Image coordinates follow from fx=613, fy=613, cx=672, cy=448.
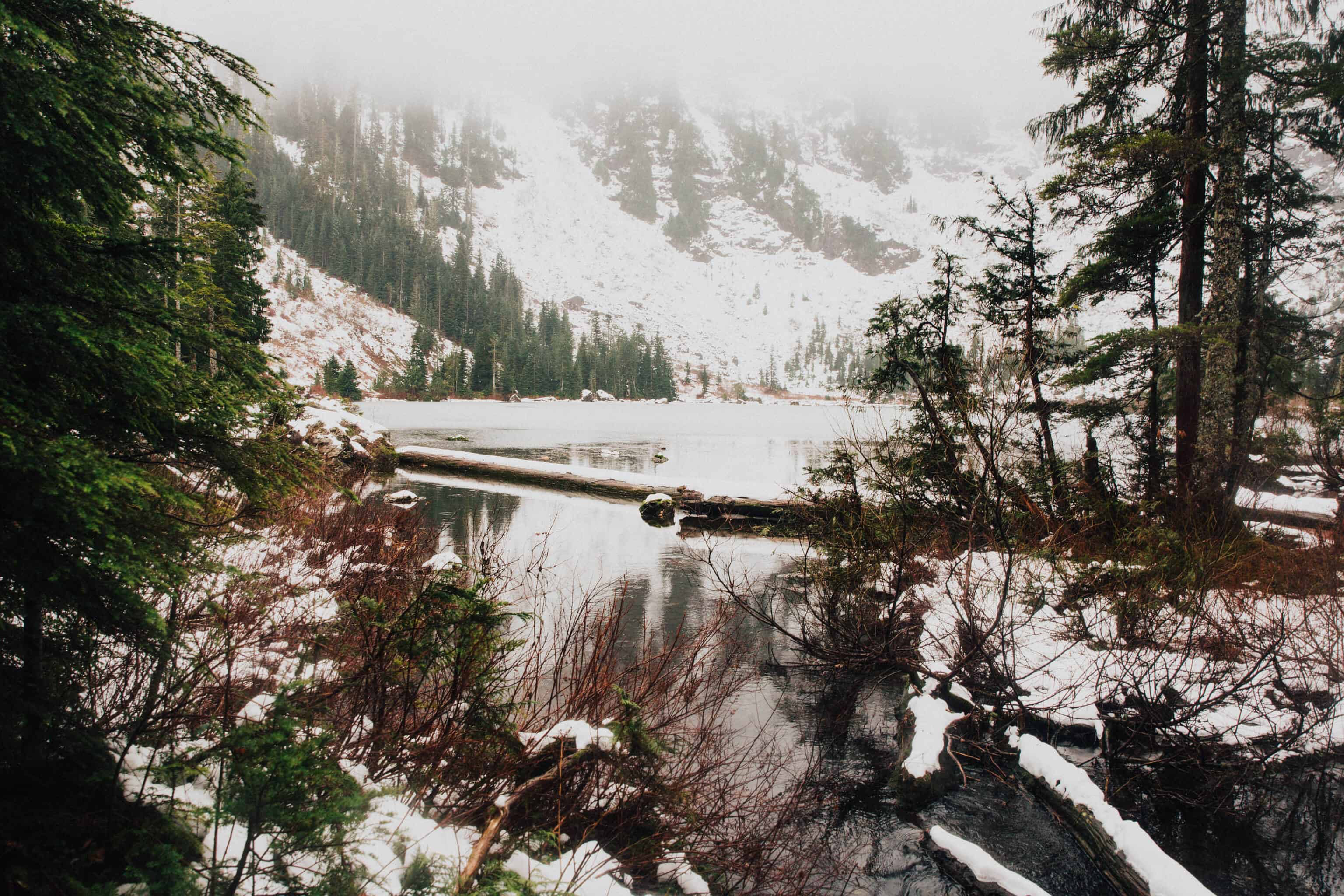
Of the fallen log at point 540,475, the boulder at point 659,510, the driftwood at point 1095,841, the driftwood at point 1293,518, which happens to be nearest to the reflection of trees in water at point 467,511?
the fallen log at point 540,475

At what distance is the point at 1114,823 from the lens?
367 centimetres

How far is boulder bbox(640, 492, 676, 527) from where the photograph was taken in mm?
14570

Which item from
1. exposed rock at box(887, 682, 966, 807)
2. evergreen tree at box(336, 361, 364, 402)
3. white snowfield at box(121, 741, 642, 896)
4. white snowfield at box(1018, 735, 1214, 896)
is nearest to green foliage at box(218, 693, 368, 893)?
white snowfield at box(121, 741, 642, 896)

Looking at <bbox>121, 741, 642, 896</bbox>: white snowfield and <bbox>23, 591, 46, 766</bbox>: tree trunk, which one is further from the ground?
<bbox>23, 591, 46, 766</bbox>: tree trunk

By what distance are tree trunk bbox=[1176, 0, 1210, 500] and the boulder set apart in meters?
9.50

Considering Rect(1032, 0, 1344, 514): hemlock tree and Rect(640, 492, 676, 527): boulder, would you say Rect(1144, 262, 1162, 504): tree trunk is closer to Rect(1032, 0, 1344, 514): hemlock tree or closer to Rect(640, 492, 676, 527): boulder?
Rect(1032, 0, 1344, 514): hemlock tree

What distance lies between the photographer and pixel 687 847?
3061 millimetres

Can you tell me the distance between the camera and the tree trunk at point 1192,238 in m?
8.23

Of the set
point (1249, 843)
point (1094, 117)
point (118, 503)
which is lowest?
point (1249, 843)

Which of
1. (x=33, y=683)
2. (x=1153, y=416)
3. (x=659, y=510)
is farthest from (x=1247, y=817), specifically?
(x=659, y=510)

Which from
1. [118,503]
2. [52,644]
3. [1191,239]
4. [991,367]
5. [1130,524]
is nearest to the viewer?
[118,503]

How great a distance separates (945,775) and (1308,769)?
9.04ft

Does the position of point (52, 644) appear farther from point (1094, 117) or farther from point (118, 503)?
point (1094, 117)

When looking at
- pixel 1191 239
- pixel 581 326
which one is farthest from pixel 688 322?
pixel 1191 239
